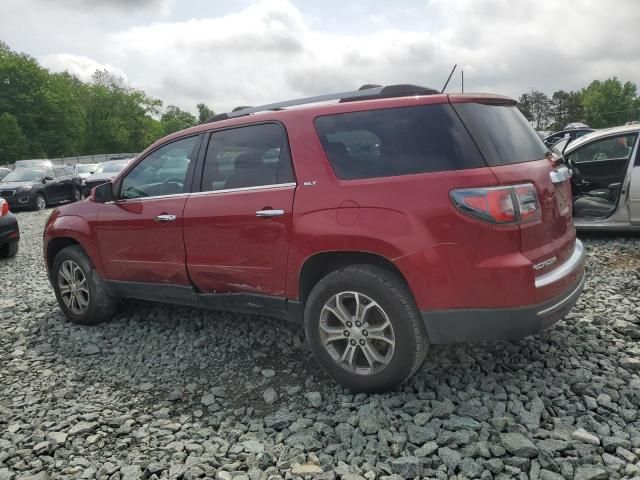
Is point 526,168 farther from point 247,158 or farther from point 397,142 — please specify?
point 247,158

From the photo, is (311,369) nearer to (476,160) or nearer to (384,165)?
(384,165)

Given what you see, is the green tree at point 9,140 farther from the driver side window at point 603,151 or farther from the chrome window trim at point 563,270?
the chrome window trim at point 563,270

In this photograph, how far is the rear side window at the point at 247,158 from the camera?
3.41 meters

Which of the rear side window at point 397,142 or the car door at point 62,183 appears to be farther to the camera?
the car door at point 62,183

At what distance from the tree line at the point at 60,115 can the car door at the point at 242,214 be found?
5932 centimetres

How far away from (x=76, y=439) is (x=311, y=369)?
60.1 inches

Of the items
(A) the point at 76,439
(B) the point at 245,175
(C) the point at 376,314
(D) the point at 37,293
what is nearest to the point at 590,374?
(C) the point at 376,314

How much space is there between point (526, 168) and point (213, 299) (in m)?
2.37

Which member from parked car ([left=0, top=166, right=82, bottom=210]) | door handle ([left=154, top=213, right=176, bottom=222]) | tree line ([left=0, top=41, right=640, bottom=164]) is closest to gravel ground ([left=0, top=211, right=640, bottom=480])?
door handle ([left=154, top=213, right=176, bottom=222])

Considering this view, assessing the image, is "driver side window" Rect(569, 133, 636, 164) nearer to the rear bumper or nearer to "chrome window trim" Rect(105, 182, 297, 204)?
the rear bumper

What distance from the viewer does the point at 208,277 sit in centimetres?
382

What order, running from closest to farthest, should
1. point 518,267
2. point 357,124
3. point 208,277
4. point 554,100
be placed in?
1. point 518,267
2. point 357,124
3. point 208,277
4. point 554,100

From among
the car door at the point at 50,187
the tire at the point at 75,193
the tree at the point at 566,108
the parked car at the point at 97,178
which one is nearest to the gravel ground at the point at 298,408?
the parked car at the point at 97,178

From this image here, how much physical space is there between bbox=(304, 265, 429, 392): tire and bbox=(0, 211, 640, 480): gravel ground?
0.18 metres
